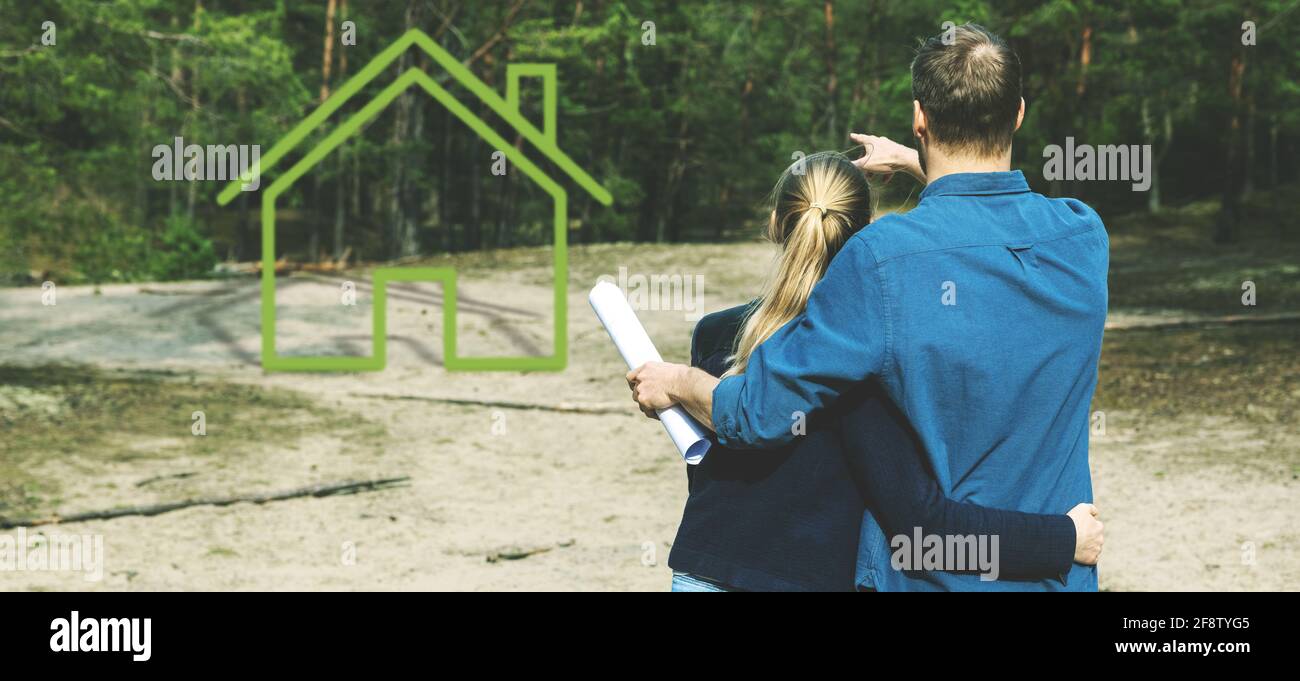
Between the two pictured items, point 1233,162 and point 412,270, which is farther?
point 1233,162

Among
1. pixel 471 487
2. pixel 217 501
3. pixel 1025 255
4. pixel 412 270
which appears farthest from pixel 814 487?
pixel 412 270

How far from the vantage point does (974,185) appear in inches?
84.0

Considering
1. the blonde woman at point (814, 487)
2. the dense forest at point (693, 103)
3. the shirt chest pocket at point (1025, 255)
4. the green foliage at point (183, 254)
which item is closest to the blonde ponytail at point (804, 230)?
the blonde woman at point (814, 487)

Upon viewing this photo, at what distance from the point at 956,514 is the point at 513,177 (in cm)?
3219

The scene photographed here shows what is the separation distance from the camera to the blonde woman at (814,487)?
2.06m

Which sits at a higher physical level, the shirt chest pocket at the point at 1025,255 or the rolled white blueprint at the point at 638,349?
the shirt chest pocket at the point at 1025,255

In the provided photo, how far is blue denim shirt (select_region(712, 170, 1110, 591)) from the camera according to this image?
2000 millimetres

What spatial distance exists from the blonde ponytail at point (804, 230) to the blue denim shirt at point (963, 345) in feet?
0.55

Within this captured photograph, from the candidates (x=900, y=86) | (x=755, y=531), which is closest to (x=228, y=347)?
(x=755, y=531)

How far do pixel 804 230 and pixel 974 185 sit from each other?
31cm

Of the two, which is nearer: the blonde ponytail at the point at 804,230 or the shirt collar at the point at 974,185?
the shirt collar at the point at 974,185

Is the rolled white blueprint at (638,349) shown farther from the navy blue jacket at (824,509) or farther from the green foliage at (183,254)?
the green foliage at (183,254)

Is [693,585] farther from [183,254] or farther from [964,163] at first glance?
[183,254]

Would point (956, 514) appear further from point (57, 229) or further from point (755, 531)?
point (57, 229)
